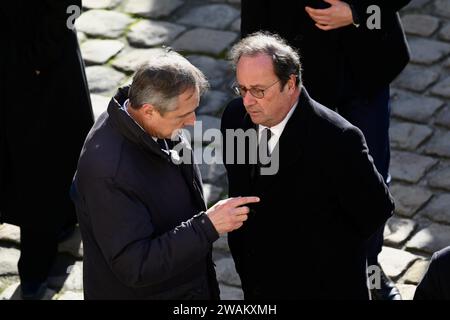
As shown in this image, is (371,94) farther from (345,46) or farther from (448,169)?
(448,169)

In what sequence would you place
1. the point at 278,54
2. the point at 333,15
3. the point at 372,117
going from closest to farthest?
the point at 278,54 < the point at 333,15 < the point at 372,117

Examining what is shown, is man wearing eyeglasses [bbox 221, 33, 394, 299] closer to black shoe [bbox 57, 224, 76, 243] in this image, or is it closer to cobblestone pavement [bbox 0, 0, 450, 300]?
cobblestone pavement [bbox 0, 0, 450, 300]

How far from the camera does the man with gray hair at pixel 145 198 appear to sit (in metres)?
4.34

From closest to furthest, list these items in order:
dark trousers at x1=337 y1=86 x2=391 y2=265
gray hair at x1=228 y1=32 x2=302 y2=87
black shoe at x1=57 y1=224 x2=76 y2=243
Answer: gray hair at x1=228 y1=32 x2=302 y2=87, dark trousers at x1=337 y1=86 x2=391 y2=265, black shoe at x1=57 y1=224 x2=76 y2=243

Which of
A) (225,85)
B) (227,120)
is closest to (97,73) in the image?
(225,85)

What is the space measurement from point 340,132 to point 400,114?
3139 mm

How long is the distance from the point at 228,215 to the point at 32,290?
7.36 ft

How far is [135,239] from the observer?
432cm

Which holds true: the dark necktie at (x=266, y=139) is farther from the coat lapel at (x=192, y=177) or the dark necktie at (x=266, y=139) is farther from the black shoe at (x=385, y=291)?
the black shoe at (x=385, y=291)

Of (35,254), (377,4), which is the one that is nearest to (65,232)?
(35,254)

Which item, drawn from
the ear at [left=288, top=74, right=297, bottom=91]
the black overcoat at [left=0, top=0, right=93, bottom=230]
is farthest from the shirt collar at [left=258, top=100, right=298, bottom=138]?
the black overcoat at [left=0, top=0, right=93, bottom=230]

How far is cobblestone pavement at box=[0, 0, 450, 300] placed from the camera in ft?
21.4

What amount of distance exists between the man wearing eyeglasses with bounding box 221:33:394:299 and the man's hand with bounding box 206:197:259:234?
13.9 inches

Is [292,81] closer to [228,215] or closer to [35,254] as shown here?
[228,215]
